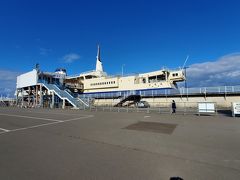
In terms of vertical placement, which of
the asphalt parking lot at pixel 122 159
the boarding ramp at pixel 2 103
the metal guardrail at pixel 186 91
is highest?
the metal guardrail at pixel 186 91

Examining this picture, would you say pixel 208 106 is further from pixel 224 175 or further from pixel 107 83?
pixel 107 83

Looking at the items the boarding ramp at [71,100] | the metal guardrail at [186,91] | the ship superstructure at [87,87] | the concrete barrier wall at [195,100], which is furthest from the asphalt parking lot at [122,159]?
the metal guardrail at [186,91]

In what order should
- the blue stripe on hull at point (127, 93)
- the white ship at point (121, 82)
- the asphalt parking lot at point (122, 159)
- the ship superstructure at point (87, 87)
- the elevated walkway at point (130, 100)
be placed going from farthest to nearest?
the elevated walkway at point (130, 100)
the blue stripe on hull at point (127, 93)
the white ship at point (121, 82)
the ship superstructure at point (87, 87)
the asphalt parking lot at point (122, 159)

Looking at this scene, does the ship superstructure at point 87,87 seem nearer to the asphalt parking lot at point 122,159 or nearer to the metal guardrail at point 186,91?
the metal guardrail at point 186,91

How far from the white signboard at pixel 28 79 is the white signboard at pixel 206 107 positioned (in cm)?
3444

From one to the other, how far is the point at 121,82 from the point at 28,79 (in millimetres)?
22753

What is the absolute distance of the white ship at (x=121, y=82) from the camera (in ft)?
123

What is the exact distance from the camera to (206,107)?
16.9 metres

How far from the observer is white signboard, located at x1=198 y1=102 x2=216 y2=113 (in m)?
16.5

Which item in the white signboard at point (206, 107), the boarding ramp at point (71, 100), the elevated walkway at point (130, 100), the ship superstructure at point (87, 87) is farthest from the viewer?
the elevated walkway at point (130, 100)

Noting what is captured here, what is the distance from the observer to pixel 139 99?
131 feet

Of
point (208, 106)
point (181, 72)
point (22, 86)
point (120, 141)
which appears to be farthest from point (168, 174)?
point (22, 86)

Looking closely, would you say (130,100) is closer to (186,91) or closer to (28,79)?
(186,91)

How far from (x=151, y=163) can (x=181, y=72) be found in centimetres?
3489
